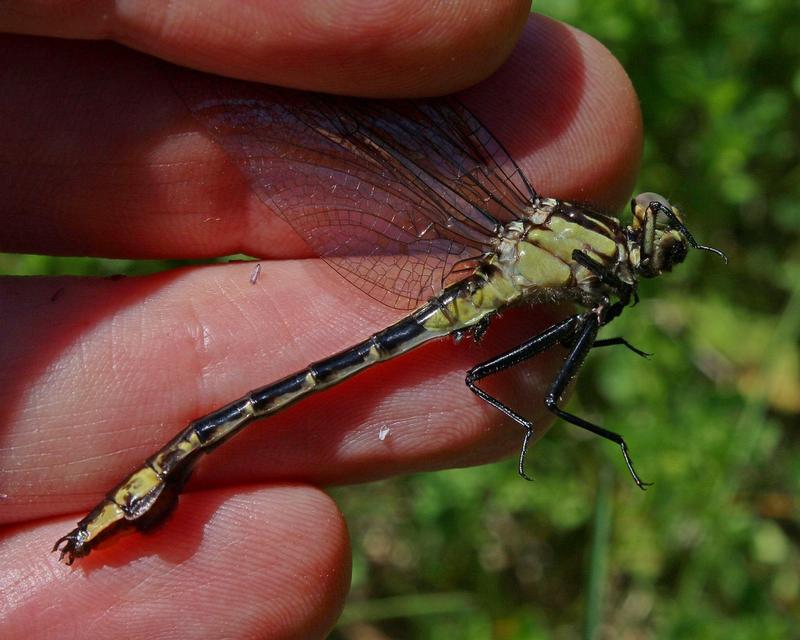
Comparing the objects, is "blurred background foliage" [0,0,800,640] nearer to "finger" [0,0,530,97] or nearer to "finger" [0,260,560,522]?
"finger" [0,260,560,522]

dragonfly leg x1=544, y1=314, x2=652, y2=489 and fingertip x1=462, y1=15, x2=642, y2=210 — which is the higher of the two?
fingertip x1=462, y1=15, x2=642, y2=210

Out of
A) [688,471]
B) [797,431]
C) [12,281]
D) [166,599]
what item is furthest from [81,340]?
[797,431]

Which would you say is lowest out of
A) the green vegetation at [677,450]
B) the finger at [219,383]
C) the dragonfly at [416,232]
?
the green vegetation at [677,450]

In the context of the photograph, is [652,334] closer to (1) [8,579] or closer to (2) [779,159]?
(2) [779,159]

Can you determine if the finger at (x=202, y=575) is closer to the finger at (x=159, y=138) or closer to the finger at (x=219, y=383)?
the finger at (x=219, y=383)

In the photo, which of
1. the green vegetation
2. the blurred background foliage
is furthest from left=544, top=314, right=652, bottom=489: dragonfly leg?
the green vegetation

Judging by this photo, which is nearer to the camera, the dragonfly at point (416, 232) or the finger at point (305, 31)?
the finger at point (305, 31)

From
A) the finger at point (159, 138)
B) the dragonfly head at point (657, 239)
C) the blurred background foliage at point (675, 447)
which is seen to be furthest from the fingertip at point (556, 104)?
the blurred background foliage at point (675, 447)
